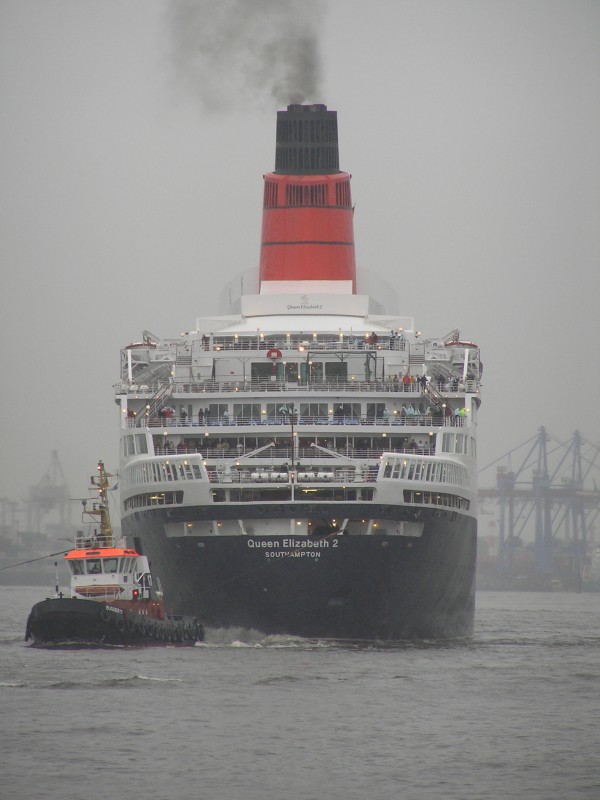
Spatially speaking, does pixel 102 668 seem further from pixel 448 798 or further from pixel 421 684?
pixel 448 798

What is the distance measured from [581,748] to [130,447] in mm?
43060

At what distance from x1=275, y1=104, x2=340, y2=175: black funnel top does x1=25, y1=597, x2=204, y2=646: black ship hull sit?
1376 inches

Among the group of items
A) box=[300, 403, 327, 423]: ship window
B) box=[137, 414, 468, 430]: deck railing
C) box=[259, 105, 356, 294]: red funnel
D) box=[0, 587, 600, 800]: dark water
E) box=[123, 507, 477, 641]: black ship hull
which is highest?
box=[259, 105, 356, 294]: red funnel

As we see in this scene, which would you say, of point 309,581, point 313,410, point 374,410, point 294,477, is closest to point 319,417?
point 313,410

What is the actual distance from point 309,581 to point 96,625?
9.24m

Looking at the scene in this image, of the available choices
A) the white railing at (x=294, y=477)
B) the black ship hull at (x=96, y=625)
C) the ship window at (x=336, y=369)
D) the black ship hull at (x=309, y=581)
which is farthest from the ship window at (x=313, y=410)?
the black ship hull at (x=96, y=625)

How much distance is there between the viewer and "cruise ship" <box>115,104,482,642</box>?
8175 cm

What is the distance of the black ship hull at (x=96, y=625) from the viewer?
7981cm

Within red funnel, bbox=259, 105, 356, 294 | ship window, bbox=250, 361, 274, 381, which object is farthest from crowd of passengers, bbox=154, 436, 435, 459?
red funnel, bbox=259, 105, 356, 294

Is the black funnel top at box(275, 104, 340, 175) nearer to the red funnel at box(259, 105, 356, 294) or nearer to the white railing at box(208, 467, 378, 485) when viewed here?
the red funnel at box(259, 105, 356, 294)

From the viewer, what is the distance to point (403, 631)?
276 ft

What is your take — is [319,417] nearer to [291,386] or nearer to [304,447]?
[304,447]

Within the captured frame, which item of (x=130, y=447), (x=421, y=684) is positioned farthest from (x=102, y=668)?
(x=130, y=447)

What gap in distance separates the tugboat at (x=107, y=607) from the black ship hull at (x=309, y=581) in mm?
1589
